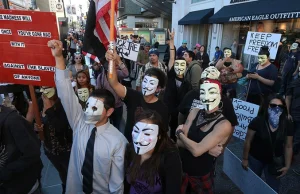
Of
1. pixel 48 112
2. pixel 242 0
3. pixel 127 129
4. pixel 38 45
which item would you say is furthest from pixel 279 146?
pixel 242 0

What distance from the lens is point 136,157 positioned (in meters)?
1.88

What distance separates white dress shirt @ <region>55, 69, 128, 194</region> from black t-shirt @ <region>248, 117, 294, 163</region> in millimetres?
1776

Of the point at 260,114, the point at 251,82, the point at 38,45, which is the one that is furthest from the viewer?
the point at 251,82

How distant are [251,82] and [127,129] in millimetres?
3382

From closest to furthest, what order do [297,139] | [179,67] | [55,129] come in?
1. [55,129]
2. [297,139]
3. [179,67]

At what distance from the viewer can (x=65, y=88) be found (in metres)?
1.96

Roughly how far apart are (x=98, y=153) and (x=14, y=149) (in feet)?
2.26

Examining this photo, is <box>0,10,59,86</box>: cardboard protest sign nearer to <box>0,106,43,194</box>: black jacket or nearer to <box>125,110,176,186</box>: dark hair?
<box>0,106,43,194</box>: black jacket

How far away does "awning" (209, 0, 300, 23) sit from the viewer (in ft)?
27.1

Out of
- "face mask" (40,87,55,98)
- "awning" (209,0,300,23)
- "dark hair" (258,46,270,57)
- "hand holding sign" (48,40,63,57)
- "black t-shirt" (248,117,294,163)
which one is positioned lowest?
"black t-shirt" (248,117,294,163)

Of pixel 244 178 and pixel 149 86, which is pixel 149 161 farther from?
pixel 244 178

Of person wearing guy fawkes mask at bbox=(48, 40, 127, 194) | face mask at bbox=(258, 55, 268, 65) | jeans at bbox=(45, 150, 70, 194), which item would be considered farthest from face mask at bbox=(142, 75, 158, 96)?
face mask at bbox=(258, 55, 268, 65)

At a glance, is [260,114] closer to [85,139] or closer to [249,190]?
[249,190]

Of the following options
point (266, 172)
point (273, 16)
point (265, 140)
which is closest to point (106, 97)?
point (265, 140)
